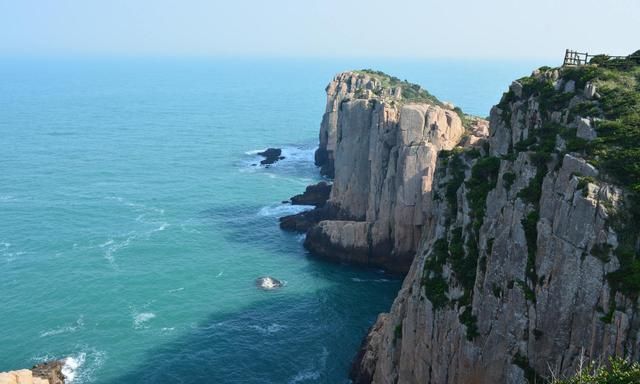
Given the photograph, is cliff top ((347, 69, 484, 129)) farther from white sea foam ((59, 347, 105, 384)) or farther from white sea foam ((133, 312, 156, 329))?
white sea foam ((59, 347, 105, 384))

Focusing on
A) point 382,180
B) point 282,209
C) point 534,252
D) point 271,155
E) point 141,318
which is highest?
point 534,252

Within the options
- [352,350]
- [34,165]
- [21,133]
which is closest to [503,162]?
[352,350]

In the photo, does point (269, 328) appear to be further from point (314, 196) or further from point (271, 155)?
point (271, 155)

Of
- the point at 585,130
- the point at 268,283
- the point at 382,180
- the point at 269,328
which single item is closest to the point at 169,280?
the point at 268,283

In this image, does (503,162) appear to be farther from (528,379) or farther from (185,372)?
(185,372)

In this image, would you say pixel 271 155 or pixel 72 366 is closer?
pixel 72 366

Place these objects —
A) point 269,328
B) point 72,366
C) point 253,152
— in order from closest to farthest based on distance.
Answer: point 72,366
point 269,328
point 253,152

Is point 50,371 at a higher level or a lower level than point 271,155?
higher
